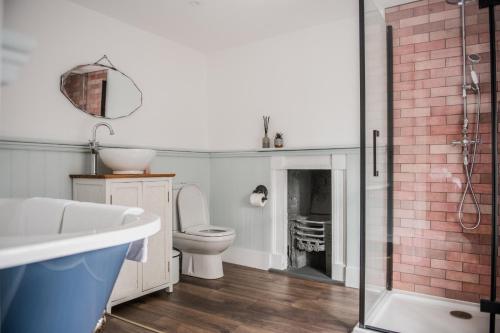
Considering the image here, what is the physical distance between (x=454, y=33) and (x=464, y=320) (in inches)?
65.9

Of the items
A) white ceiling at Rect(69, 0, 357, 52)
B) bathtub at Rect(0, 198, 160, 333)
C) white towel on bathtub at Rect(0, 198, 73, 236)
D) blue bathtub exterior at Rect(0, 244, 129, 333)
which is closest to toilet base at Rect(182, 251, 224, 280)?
white towel on bathtub at Rect(0, 198, 73, 236)

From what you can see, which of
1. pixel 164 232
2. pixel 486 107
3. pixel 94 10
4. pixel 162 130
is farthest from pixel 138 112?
pixel 486 107

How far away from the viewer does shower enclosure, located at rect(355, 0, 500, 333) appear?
1915mm

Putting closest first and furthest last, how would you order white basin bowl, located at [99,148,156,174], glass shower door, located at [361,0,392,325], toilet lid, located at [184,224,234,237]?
glass shower door, located at [361,0,392,325]
white basin bowl, located at [99,148,156,174]
toilet lid, located at [184,224,234,237]

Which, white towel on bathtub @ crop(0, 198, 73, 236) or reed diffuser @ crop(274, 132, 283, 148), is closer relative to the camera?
white towel on bathtub @ crop(0, 198, 73, 236)

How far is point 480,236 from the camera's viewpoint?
1.95 metres

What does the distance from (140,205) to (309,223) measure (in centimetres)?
154

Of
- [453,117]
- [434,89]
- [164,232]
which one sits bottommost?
[164,232]

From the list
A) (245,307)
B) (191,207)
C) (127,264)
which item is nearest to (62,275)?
(127,264)

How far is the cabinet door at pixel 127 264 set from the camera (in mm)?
2354

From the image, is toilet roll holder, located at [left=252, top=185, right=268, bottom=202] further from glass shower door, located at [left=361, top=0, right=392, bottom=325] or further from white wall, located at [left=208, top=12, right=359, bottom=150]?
glass shower door, located at [left=361, top=0, right=392, bottom=325]

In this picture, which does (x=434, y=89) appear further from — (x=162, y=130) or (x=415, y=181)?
(x=162, y=130)

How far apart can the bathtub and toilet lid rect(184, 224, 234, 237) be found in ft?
5.08

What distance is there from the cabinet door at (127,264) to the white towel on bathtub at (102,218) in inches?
26.3
